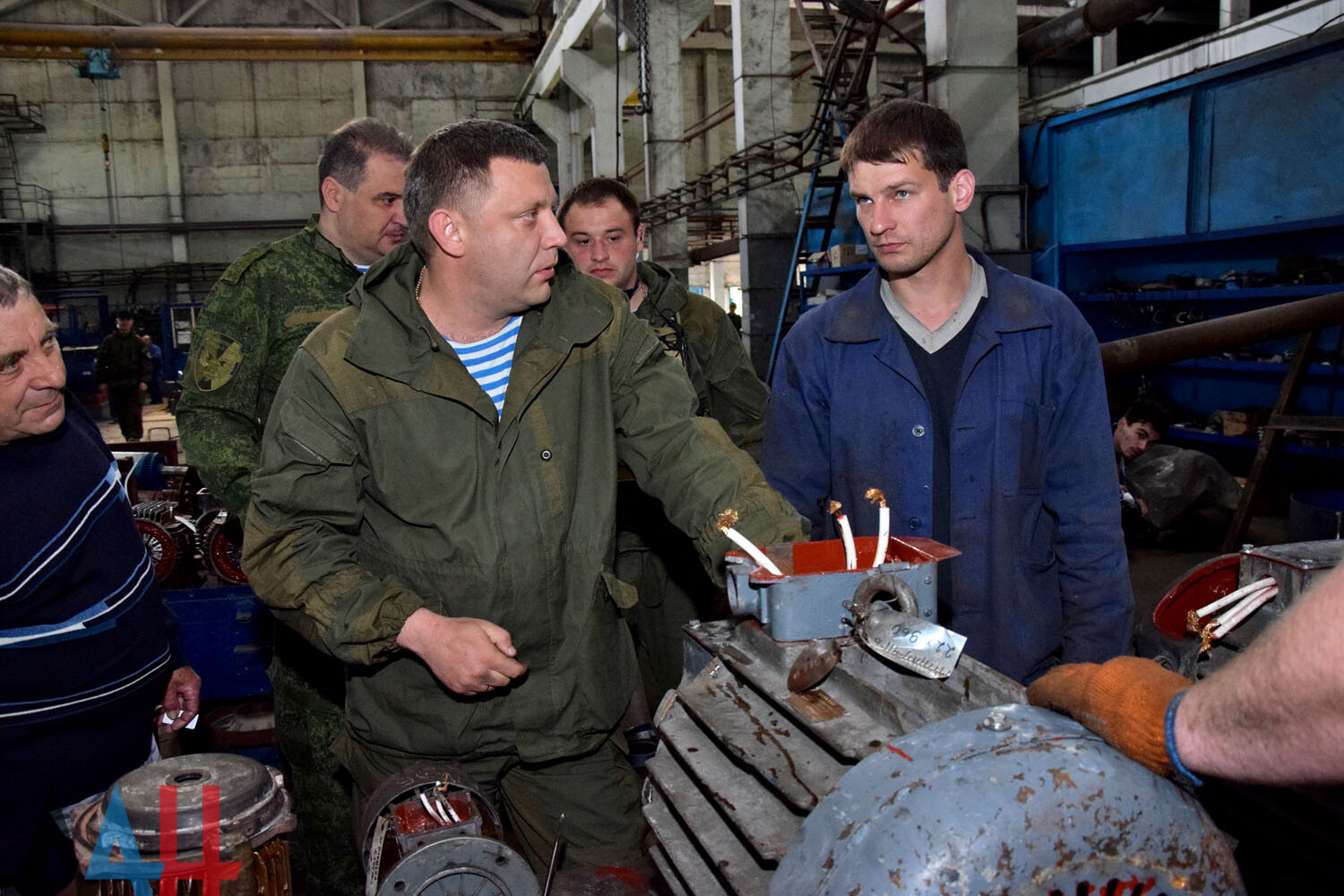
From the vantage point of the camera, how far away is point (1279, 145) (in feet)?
16.5

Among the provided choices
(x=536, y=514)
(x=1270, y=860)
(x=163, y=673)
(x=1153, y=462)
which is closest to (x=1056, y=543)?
(x=1270, y=860)

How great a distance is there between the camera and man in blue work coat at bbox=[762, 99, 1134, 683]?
70.4 inches

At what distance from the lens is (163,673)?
1.85 meters

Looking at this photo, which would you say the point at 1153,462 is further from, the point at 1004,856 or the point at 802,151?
the point at 1004,856

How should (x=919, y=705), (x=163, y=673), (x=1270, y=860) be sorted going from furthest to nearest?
(x=163, y=673) < (x=1270, y=860) < (x=919, y=705)

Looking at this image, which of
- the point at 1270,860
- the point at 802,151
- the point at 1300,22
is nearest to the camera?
the point at 1270,860

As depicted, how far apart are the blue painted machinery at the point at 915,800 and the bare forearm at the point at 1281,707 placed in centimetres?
6

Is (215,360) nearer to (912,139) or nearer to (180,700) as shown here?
(180,700)

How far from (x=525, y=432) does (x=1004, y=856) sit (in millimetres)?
1102

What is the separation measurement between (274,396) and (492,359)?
0.77 meters

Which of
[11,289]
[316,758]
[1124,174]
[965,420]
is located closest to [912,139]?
[965,420]

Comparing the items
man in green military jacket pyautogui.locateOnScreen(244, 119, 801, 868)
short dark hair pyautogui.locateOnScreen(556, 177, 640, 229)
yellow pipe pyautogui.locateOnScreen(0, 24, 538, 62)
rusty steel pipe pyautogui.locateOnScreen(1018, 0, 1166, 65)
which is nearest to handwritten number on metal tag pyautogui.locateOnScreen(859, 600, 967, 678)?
man in green military jacket pyautogui.locateOnScreen(244, 119, 801, 868)

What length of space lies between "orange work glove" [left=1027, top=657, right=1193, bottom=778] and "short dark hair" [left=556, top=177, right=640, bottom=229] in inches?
97.9

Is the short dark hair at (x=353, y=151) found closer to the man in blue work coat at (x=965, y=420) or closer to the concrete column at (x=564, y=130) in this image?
the man in blue work coat at (x=965, y=420)
